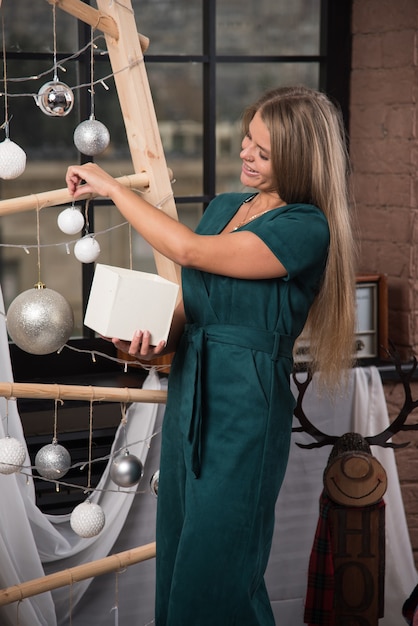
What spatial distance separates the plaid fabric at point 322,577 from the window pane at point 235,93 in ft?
3.24

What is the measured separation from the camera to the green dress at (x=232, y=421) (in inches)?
65.5

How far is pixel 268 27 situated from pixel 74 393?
1425 mm

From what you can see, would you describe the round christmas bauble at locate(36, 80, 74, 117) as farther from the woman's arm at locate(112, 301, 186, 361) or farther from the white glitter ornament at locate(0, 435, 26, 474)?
the white glitter ornament at locate(0, 435, 26, 474)

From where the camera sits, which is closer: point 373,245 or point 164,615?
point 164,615

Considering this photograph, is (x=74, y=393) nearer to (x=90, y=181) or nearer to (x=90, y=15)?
(x=90, y=181)

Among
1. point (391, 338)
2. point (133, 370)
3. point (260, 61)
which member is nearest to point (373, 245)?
point (391, 338)

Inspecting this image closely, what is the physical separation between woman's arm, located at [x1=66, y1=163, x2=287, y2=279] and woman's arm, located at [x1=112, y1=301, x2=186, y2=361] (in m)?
0.14

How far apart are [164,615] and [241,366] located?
0.50 m

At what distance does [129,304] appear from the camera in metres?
1.58

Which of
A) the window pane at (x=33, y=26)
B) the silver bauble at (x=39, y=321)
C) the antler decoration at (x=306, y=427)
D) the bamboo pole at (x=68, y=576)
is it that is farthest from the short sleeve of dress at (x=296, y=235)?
the window pane at (x=33, y=26)

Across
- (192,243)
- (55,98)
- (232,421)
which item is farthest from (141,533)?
(55,98)

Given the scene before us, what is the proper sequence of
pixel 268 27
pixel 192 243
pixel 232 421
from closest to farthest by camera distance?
1. pixel 192 243
2. pixel 232 421
3. pixel 268 27

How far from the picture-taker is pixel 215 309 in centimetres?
168

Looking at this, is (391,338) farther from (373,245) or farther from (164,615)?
(164,615)
